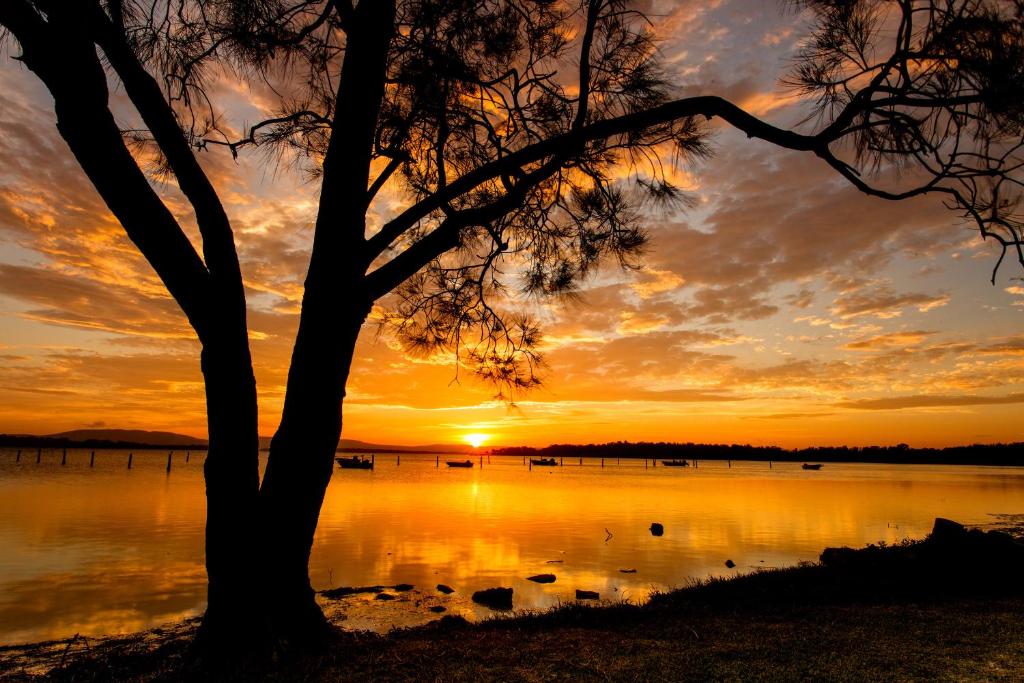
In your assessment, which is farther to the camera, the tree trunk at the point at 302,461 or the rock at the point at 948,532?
the rock at the point at 948,532

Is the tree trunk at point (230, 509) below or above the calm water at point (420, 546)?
above

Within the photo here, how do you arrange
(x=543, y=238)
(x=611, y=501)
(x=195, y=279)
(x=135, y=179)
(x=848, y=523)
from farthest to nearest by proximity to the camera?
(x=611, y=501), (x=848, y=523), (x=543, y=238), (x=195, y=279), (x=135, y=179)

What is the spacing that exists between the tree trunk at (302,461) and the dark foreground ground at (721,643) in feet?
1.42

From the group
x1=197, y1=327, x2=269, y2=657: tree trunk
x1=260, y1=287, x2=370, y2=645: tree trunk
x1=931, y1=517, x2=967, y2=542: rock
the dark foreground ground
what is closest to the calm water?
the dark foreground ground

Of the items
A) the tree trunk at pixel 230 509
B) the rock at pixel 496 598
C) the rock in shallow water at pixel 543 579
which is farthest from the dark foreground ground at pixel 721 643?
the rock in shallow water at pixel 543 579

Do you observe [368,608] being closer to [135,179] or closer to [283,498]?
[283,498]

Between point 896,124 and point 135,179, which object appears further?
point 896,124

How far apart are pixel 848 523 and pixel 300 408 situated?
22.6m

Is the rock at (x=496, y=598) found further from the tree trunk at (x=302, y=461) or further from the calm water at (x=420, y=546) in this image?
the tree trunk at (x=302, y=461)

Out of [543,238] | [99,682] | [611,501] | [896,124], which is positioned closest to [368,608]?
[99,682]

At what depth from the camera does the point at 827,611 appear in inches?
210

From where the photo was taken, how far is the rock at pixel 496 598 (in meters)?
8.92

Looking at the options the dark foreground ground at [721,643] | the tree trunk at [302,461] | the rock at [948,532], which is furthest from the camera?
the rock at [948,532]

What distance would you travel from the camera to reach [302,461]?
4.01 m
